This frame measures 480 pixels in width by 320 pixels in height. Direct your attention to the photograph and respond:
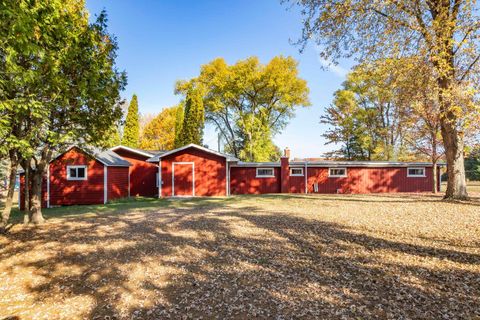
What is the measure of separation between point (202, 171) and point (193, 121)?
13831mm

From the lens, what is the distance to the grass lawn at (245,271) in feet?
14.3

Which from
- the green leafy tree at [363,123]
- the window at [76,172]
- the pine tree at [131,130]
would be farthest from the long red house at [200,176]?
the pine tree at [131,130]

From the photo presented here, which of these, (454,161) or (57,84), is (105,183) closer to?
(57,84)

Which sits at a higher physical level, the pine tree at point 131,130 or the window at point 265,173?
the pine tree at point 131,130

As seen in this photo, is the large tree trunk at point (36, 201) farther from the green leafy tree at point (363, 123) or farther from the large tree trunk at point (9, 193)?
the green leafy tree at point (363, 123)

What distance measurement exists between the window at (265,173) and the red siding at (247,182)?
0.27 m

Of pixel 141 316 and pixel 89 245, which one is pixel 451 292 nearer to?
pixel 141 316

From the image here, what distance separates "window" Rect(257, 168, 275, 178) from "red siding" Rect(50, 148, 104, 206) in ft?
40.8

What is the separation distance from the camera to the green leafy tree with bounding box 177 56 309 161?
116ft

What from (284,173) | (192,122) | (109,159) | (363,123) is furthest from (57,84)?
(363,123)

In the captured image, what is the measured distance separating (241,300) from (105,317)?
2067 mm

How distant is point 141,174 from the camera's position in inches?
953

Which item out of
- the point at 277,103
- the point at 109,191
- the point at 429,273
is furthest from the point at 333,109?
the point at 429,273

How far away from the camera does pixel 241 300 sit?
4598 millimetres
